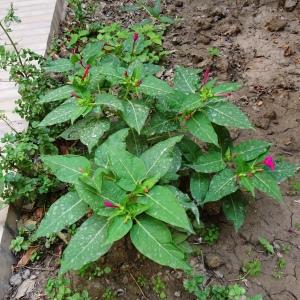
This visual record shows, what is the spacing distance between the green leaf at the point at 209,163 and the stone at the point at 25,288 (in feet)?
3.86

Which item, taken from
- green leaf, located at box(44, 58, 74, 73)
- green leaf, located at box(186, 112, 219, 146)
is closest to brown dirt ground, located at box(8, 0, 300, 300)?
green leaf, located at box(186, 112, 219, 146)

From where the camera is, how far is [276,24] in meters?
3.77

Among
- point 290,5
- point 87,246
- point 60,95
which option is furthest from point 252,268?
point 290,5

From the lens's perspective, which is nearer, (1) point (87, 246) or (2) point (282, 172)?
(1) point (87, 246)

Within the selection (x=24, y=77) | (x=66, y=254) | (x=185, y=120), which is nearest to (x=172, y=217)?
(x=66, y=254)

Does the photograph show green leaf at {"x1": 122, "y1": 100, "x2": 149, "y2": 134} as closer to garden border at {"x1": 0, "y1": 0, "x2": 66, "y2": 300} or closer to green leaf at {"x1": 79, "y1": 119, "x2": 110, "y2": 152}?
green leaf at {"x1": 79, "y1": 119, "x2": 110, "y2": 152}

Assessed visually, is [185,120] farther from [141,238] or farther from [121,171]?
[141,238]

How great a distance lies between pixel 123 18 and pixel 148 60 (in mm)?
1048

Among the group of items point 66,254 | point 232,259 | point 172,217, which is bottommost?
point 232,259

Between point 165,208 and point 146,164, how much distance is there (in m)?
0.30

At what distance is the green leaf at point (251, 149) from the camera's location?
84.3 inches

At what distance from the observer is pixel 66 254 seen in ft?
5.90

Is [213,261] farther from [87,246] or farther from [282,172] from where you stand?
[87,246]

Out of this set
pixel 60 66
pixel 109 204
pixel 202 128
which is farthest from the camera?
pixel 60 66
